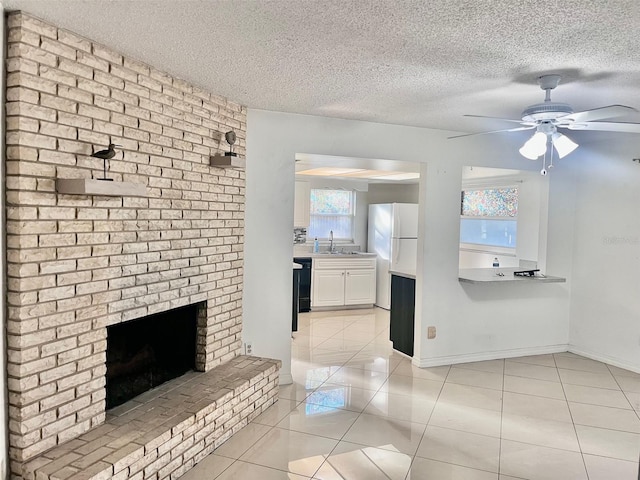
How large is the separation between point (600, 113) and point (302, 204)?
509cm

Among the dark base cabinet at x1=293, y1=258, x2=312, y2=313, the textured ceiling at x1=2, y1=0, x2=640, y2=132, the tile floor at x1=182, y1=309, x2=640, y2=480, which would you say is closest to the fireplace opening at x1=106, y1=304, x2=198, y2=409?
the tile floor at x1=182, y1=309, x2=640, y2=480

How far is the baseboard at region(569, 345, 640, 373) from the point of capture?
476 cm

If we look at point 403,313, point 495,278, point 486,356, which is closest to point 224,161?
point 403,313

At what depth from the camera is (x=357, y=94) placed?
11.4 feet

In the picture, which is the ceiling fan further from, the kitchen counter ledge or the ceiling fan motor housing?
the kitchen counter ledge

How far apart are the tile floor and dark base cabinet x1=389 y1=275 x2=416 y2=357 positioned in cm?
17

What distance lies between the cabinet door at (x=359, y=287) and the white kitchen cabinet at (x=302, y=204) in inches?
40.3

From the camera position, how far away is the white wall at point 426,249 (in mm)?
4098

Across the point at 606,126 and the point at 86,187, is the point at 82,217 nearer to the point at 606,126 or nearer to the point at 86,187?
the point at 86,187

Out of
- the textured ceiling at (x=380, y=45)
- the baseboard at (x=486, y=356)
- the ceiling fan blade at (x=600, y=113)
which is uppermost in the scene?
the textured ceiling at (x=380, y=45)

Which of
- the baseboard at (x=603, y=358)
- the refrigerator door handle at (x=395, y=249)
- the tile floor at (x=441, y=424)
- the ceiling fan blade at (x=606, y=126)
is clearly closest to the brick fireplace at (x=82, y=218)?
the tile floor at (x=441, y=424)

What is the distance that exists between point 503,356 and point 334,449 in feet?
9.03

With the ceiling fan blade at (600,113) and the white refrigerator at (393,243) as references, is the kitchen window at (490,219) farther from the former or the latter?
the ceiling fan blade at (600,113)

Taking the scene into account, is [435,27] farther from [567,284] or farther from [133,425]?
[567,284]
